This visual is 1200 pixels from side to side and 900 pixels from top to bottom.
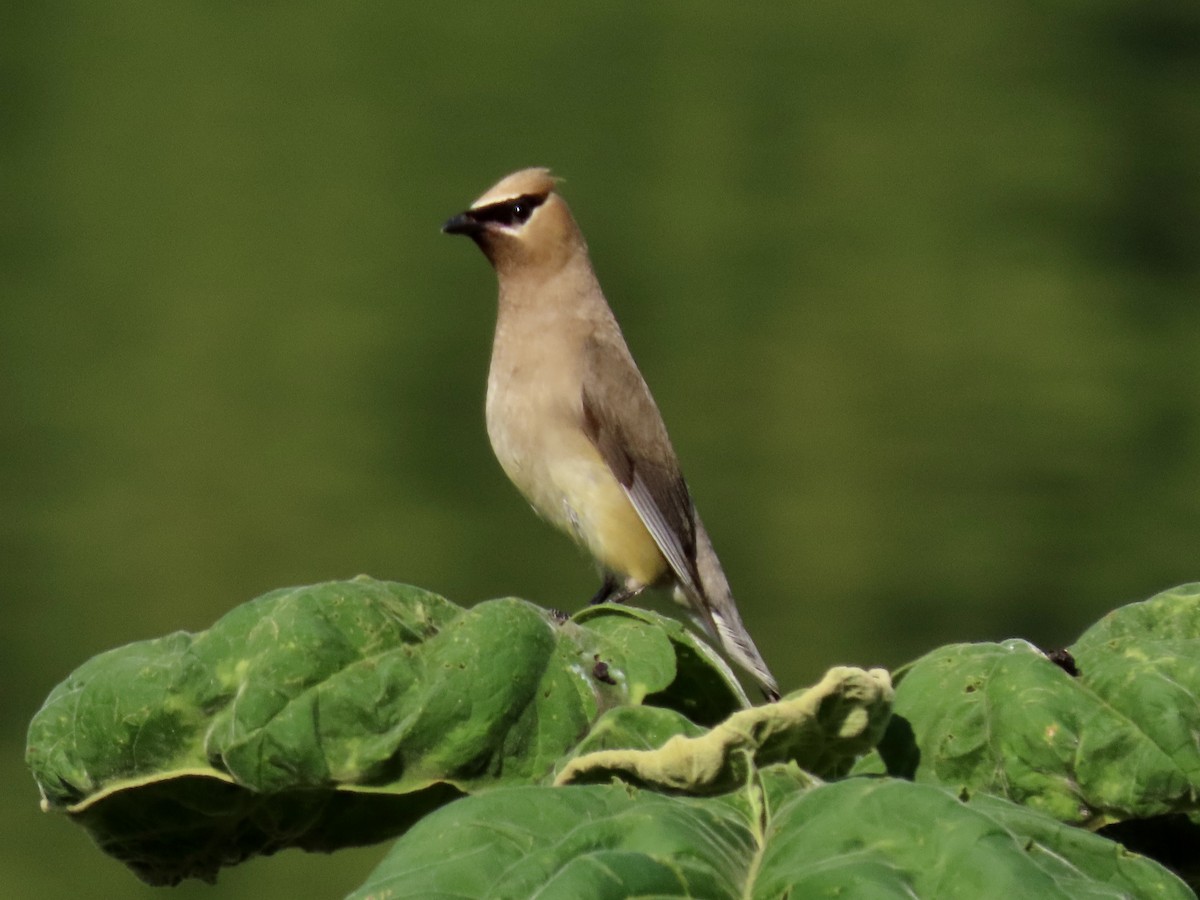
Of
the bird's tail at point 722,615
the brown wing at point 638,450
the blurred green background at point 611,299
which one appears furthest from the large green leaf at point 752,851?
the blurred green background at point 611,299

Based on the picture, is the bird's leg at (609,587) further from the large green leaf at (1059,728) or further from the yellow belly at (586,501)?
the large green leaf at (1059,728)

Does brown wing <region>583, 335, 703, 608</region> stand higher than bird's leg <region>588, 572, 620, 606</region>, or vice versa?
brown wing <region>583, 335, 703, 608</region>

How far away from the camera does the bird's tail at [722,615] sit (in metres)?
3.80

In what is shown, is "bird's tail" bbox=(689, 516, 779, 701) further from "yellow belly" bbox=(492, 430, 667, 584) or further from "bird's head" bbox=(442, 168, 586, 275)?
"bird's head" bbox=(442, 168, 586, 275)

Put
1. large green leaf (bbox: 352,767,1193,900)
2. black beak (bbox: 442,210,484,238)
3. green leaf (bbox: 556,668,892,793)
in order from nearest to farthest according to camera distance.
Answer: large green leaf (bbox: 352,767,1193,900) < green leaf (bbox: 556,668,892,793) < black beak (bbox: 442,210,484,238)

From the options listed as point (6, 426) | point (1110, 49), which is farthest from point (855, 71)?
point (6, 426)

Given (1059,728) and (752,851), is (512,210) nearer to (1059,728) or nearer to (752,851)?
(1059,728)

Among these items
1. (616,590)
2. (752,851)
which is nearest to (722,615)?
(616,590)

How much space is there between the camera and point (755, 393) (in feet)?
17.8

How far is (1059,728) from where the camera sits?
1414 millimetres

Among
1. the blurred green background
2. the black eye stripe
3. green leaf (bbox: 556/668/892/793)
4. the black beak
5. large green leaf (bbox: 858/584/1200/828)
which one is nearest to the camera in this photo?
green leaf (bbox: 556/668/892/793)

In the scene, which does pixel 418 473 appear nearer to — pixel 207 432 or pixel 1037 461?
pixel 207 432

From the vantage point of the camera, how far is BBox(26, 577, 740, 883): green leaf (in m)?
1.40

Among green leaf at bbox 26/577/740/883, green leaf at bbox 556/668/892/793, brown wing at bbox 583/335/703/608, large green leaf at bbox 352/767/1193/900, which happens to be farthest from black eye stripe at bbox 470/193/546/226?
large green leaf at bbox 352/767/1193/900
